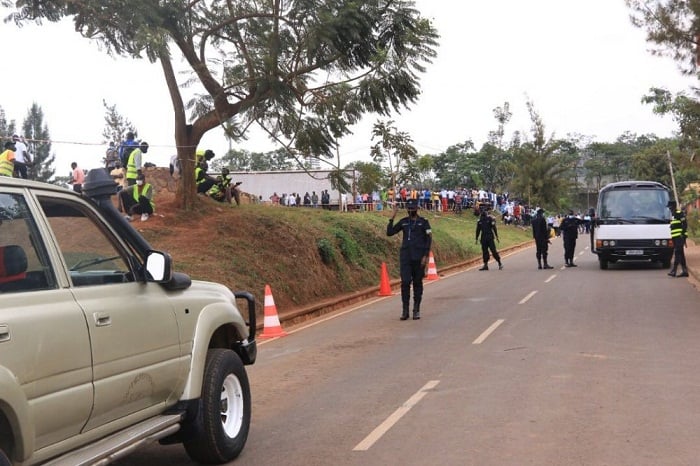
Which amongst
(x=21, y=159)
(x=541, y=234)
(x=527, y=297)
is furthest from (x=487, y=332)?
(x=541, y=234)

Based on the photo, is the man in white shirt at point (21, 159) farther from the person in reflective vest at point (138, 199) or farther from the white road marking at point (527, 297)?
the white road marking at point (527, 297)

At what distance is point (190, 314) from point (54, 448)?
63.5 inches

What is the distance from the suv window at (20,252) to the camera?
3.88 metres

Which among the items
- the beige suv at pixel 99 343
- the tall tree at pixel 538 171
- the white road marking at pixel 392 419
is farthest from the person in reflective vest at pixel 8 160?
the tall tree at pixel 538 171

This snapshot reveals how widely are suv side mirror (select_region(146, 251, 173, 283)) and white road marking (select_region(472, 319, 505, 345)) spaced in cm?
704

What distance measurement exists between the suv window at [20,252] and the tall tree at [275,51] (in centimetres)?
845

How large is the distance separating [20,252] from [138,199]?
1314 centimetres

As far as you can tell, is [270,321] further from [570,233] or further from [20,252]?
[570,233]

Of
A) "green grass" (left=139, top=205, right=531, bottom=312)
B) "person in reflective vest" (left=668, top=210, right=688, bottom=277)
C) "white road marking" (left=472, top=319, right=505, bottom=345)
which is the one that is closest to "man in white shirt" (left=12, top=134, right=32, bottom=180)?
"green grass" (left=139, top=205, right=531, bottom=312)

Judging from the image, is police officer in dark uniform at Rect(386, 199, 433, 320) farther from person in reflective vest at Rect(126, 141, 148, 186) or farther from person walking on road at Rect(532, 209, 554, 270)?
person walking on road at Rect(532, 209, 554, 270)

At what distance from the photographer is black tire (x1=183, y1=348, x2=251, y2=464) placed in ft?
17.9

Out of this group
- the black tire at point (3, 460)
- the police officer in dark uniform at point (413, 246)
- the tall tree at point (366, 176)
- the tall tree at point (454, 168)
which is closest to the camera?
the black tire at point (3, 460)

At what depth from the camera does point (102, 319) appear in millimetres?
4371

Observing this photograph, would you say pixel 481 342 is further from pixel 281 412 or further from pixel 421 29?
pixel 421 29
